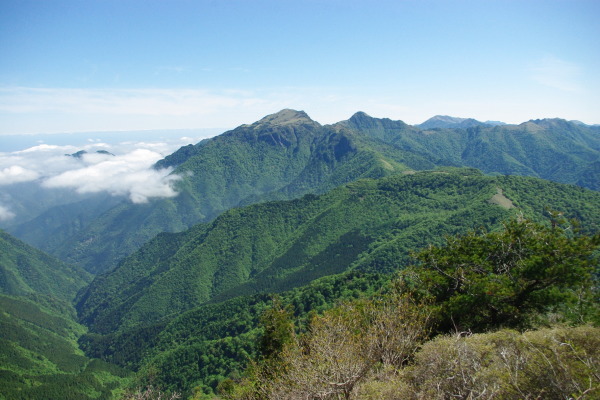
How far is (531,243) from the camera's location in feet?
116

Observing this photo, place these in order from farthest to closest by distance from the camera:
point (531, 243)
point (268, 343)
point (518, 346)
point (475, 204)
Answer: point (475, 204) → point (268, 343) → point (531, 243) → point (518, 346)

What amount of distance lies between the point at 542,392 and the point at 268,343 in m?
37.2

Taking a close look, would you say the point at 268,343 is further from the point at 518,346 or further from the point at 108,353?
the point at 108,353

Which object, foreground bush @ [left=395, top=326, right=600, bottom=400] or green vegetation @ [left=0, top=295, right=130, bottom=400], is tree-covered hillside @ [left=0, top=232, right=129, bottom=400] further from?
foreground bush @ [left=395, top=326, right=600, bottom=400]

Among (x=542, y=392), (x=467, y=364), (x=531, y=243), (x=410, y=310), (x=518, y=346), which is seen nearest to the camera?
(x=542, y=392)

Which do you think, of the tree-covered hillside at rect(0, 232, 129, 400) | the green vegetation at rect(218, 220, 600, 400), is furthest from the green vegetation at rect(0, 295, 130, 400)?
the green vegetation at rect(218, 220, 600, 400)

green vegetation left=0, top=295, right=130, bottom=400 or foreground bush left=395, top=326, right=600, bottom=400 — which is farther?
green vegetation left=0, top=295, right=130, bottom=400

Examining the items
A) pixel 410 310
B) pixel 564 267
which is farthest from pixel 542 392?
pixel 564 267

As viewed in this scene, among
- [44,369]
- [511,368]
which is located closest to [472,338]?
[511,368]

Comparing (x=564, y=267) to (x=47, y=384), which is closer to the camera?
(x=564, y=267)

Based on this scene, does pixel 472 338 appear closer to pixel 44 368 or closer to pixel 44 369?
pixel 44 369

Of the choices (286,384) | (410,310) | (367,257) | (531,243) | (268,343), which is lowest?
(367,257)

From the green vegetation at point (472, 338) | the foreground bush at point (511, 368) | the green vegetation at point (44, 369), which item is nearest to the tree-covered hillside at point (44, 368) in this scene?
the green vegetation at point (44, 369)

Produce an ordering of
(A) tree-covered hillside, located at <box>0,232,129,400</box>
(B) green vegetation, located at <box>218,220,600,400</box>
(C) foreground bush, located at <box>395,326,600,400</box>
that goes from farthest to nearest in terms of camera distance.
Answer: (A) tree-covered hillside, located at <box>0,232,129,400</box>, (B) green vegetation, located at <box>218,220,600,400</box>, (C) foreground bush, located at <box>395,326,600,400</box>
